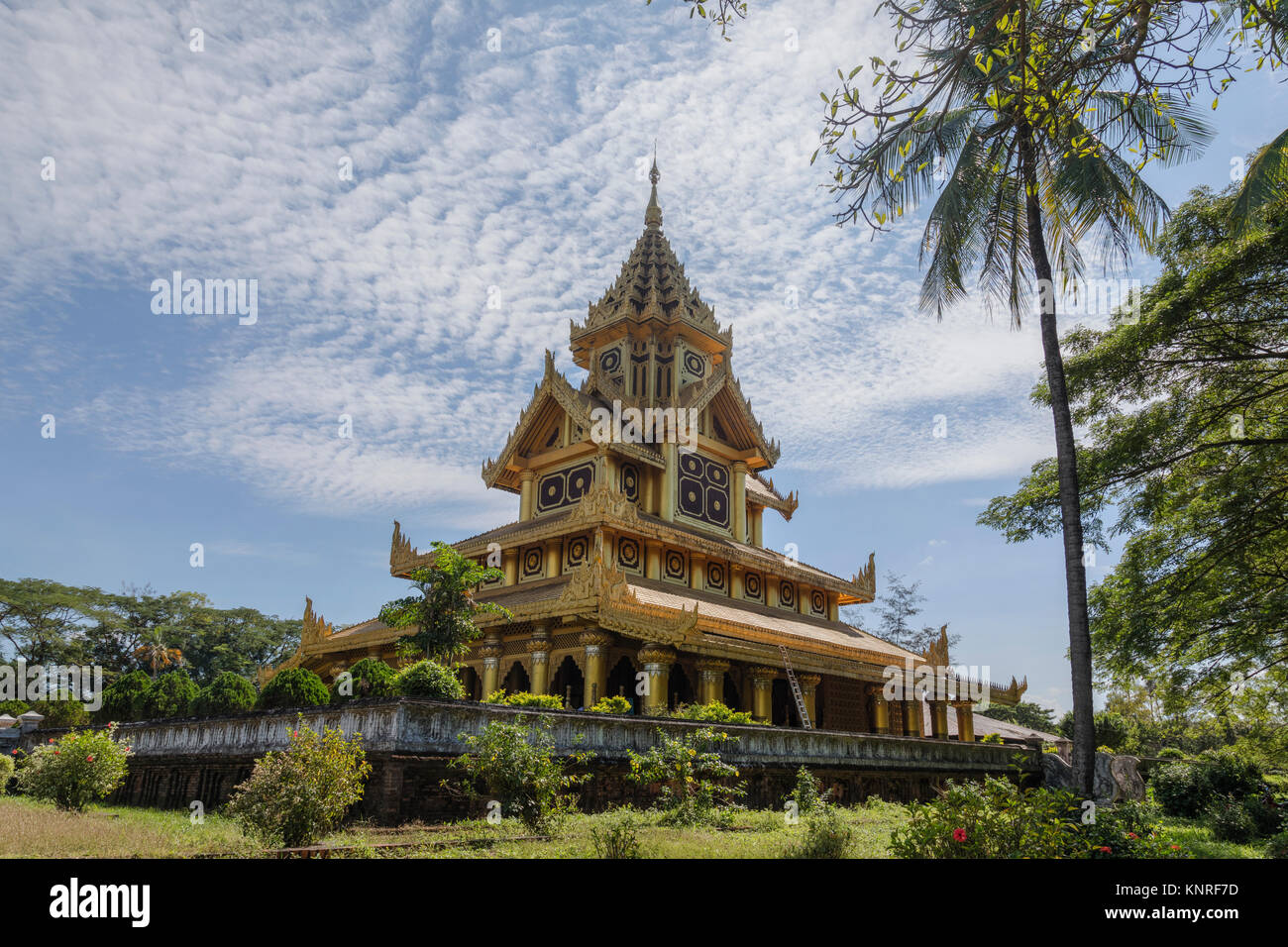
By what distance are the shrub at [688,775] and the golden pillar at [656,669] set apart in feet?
21.6

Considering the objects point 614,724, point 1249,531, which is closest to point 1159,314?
point 1249,531

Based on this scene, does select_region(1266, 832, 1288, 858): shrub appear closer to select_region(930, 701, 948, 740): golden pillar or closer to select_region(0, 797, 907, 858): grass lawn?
select_region(0, 797, 907, 858): grass lawn

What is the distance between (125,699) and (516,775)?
1472 centimetres

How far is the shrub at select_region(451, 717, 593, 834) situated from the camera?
10078 mm

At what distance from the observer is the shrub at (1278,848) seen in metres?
13.8

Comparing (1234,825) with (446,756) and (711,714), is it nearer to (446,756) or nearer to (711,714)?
(711,714)

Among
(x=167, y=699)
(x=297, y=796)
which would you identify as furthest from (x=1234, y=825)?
(x=167, y=699)

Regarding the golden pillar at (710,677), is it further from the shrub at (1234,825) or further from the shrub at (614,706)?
the shrub at (1234,825)

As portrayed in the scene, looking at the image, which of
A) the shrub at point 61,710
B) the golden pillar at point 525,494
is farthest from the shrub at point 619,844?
the shrub at point 61,710

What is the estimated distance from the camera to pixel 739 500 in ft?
99.8

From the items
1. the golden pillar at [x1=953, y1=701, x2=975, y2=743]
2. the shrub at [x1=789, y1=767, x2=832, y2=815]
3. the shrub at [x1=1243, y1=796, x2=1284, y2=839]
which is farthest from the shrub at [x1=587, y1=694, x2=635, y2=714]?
the golden pillar at [x1=953, y1=701, x2=975, y2=743]
